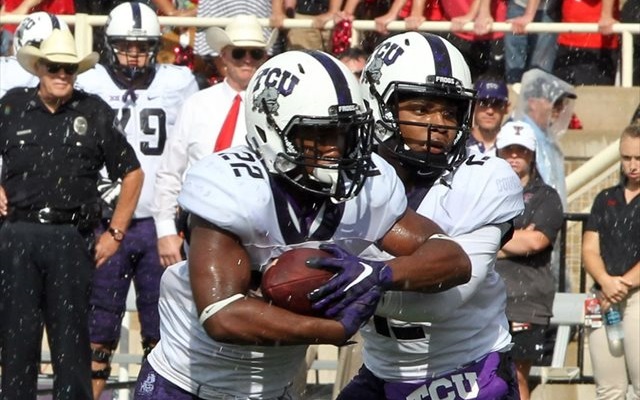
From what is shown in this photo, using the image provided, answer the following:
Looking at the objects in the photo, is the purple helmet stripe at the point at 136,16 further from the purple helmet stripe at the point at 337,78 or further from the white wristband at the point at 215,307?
the white wristband at the point at 215,307

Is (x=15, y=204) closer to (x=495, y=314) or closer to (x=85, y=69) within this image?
(x=85, y=69)

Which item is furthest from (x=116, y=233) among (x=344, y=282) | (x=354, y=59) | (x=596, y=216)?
(x=344, y=282)

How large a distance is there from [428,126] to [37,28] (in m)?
3.94

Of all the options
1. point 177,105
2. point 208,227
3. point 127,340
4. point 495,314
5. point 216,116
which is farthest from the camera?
point 127,340

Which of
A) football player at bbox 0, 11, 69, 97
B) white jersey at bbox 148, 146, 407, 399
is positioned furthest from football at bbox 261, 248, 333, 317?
football player at bbox 0, 11, 69, 97

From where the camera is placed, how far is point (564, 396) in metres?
7.88

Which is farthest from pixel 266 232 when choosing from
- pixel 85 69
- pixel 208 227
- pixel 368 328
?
pixel 85 69

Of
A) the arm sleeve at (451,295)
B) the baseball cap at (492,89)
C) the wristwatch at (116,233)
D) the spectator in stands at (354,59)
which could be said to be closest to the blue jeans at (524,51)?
the spectator in stands at (354,59)

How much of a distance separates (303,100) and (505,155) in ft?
11.7

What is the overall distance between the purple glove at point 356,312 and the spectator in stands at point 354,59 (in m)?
4.82

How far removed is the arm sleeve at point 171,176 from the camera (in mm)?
7668

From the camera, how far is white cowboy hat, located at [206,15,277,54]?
808 centimetres

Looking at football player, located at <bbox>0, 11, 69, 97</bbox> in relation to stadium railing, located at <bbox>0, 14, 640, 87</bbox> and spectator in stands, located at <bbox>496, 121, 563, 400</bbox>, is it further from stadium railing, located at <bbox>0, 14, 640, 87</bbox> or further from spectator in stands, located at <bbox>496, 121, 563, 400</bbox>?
spectator in stands, located at <bbox>496, 121, 563, 400</bbox>

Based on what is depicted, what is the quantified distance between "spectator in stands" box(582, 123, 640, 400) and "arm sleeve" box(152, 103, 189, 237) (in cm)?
210
